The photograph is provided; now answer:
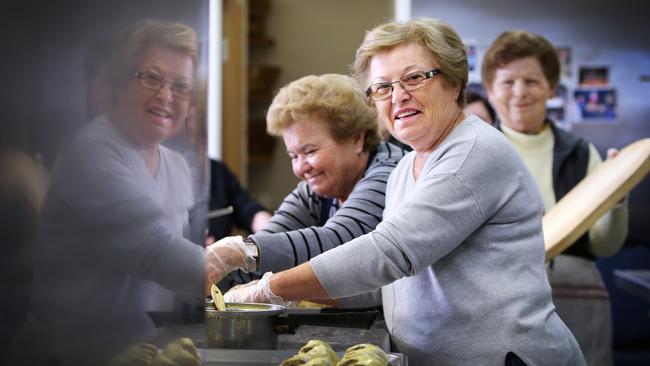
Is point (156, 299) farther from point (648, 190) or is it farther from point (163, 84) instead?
point (648, 190)

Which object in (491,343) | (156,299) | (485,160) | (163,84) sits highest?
(163,84)

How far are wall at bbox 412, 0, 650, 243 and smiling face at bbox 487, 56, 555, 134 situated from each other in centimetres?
132

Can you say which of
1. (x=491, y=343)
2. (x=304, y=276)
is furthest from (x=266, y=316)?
(x=491, y=343)

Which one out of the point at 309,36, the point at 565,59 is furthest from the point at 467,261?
the point at 309,36

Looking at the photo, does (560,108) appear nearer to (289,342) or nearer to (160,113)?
(289,342)

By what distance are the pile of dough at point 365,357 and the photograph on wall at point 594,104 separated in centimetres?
335

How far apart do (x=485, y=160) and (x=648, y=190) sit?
125 inches

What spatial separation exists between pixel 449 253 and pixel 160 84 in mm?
931

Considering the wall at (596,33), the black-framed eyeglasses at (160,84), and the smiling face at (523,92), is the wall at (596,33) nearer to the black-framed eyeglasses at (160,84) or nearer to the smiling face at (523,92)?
the smiling face at (523,92)

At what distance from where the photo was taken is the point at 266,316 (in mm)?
1552

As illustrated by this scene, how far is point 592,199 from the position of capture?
2.30 m

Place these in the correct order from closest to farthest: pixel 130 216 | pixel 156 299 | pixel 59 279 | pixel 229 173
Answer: pixel 59 279, pixel 130 216, pixel 156 299, pixel 229 173

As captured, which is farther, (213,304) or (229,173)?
(229,173)

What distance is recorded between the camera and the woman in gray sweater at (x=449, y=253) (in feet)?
5.08
